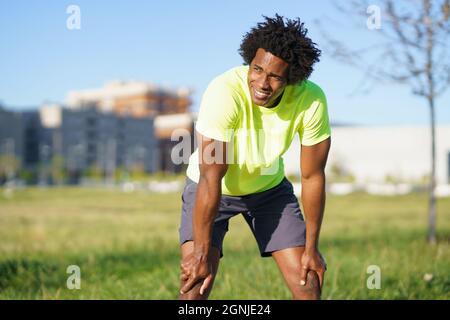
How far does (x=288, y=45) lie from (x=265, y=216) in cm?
99

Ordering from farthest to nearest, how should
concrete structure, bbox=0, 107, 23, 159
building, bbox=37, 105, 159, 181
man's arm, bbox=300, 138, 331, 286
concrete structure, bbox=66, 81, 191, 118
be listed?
concrete structure, bbox=66, 81, 191, 118 → building, bbox=37, 105, 159, 181 → concrete structure, bbox=0, 107, 23, 159 → man's arm, bbox=300, 138, 331, 286

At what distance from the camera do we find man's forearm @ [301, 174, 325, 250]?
10.7 ft

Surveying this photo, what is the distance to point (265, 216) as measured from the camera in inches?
138

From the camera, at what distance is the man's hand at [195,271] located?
3.10m

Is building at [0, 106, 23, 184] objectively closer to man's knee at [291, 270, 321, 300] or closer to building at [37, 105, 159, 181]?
building at [37, 105, 159, 181]

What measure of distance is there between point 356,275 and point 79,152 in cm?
9078

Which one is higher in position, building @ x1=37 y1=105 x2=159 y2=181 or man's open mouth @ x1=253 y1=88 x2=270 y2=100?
man's open mouth @ x1=253 y1=88 x2=270 y2=100

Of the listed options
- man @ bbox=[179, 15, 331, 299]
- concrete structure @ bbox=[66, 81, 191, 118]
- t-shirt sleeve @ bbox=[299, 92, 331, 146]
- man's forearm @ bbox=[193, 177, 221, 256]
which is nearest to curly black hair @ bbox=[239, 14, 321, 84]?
man @ bbox=[179, 15, 331, 299]

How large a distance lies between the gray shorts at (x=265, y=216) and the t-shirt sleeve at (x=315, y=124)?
44 centimetres

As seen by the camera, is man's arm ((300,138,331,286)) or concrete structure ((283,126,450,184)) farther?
concrete structure ((283,126,450,184))

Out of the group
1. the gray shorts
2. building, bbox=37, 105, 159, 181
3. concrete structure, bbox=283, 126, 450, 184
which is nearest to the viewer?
the gray shorts

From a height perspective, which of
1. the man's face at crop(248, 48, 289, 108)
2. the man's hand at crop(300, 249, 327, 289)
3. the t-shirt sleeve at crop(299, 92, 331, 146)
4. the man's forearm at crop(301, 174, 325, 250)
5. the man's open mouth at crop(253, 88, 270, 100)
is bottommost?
the man's hand at crop(300, 249, 327, 289)

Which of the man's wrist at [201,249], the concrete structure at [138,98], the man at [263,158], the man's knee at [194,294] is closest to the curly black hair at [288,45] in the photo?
the man at [263,158]
